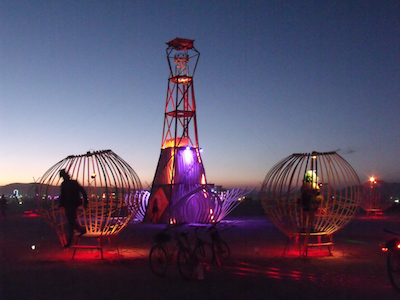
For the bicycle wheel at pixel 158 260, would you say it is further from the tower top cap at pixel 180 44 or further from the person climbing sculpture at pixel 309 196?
the tower top cap at pixel 180 44

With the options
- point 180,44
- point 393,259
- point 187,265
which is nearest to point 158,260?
point 187,265

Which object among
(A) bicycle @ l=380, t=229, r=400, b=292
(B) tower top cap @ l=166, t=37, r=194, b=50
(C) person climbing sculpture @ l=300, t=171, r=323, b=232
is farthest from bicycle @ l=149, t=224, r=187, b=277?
(B) tower top cap @ l=166, t=37, r=194, b=50

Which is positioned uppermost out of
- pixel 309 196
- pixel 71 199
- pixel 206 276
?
pixel 309 196

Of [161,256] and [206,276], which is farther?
[161,256]

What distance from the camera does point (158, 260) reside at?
Result: 30.0 ft

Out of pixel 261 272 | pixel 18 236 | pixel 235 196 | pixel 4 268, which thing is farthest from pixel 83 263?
pixel 235 196

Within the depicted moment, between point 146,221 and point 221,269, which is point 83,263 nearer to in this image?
point 221,269

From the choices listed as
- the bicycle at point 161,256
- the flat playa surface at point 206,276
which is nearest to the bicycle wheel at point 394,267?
the flat playa surface at point 206,276

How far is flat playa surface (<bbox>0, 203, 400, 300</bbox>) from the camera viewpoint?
24.7ft

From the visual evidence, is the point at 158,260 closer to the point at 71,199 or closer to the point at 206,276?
the point at 206,276

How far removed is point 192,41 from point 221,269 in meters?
17.8

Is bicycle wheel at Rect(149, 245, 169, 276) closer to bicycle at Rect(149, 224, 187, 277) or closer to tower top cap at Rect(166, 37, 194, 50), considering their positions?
bicycle at Rect(149, 224, 187, 277)

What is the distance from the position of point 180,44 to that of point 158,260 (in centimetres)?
1816

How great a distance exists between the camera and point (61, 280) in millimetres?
8594
